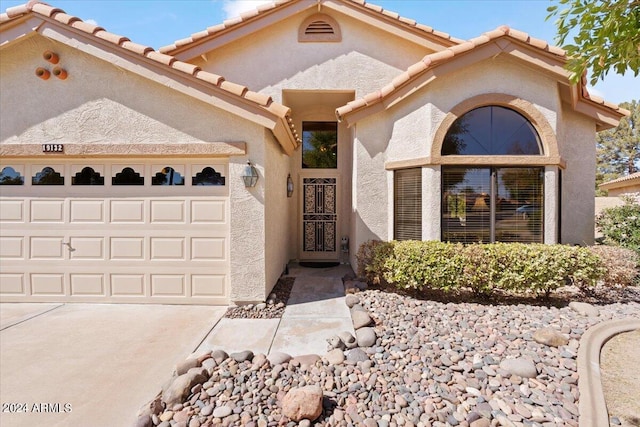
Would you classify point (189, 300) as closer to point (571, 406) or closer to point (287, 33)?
point (571, 406)

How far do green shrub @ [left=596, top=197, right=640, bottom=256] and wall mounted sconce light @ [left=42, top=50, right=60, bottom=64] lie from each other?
53.0ft

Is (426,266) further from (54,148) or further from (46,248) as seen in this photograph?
(46,248)

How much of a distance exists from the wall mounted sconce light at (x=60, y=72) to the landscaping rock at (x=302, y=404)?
8350 mm

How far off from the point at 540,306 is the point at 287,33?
11.7m

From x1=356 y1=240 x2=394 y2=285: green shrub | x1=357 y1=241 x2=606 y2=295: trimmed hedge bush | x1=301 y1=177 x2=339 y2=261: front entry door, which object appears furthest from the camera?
x1=301 y1=177 x2=339 y2=261: front entry door

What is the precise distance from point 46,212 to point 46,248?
2.93 ft

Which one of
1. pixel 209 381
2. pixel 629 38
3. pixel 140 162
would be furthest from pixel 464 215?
pixel 140 162

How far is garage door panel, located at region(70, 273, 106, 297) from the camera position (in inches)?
282

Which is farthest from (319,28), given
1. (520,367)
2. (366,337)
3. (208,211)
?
(520,367)

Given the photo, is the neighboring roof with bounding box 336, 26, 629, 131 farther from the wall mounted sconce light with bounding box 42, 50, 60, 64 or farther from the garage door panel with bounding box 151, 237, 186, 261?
the wall mounted sconce light with bounding box 42, 50, 60, 64

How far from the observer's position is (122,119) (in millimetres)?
6770

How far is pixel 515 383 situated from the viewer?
13.1ft

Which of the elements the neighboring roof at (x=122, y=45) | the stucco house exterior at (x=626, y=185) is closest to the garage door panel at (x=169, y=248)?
the neighboring roof at (x=122, y=45)

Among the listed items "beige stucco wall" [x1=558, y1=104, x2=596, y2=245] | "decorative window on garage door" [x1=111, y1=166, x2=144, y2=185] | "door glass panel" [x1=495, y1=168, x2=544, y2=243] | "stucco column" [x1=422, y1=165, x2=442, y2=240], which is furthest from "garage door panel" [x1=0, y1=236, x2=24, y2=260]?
"beige stucco wall" [x1=558, y1=104, x2=596, y2=245]
